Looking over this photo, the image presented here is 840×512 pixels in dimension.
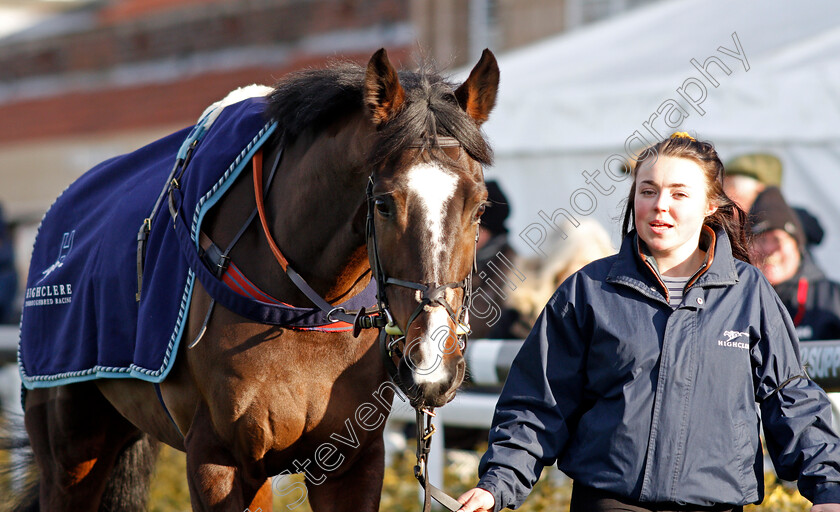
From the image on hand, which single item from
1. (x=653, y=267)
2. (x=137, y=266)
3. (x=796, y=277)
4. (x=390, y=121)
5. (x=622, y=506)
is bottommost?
(x=622, y=506)

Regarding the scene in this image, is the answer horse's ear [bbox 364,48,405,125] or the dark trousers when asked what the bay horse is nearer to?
horse's ear [bbox 364,48,405,125]

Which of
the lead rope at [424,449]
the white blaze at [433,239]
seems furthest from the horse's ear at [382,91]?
the lead rope at [424,449]

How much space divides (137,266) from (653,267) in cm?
172

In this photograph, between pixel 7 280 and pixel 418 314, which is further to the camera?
pixel 7 280

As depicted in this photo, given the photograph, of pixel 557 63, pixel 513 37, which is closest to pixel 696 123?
pixel 557 63

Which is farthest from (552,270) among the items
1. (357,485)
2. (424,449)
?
(424,449)

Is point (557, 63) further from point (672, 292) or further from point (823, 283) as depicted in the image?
point (672, 292)

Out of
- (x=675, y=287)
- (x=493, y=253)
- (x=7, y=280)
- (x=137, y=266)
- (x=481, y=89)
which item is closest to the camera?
(x=675, y=287)

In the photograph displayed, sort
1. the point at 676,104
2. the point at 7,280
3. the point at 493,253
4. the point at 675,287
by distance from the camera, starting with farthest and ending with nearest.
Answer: the point at 7,280, the point at 493,253, the point at 676,104, the point at 675,287

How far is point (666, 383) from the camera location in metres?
2.38

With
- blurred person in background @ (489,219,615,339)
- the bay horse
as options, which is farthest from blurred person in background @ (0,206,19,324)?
the bay horse

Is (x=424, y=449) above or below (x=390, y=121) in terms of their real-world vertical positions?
below

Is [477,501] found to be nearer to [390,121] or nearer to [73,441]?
[390,121]

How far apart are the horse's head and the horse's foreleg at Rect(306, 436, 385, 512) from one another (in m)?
0.66
